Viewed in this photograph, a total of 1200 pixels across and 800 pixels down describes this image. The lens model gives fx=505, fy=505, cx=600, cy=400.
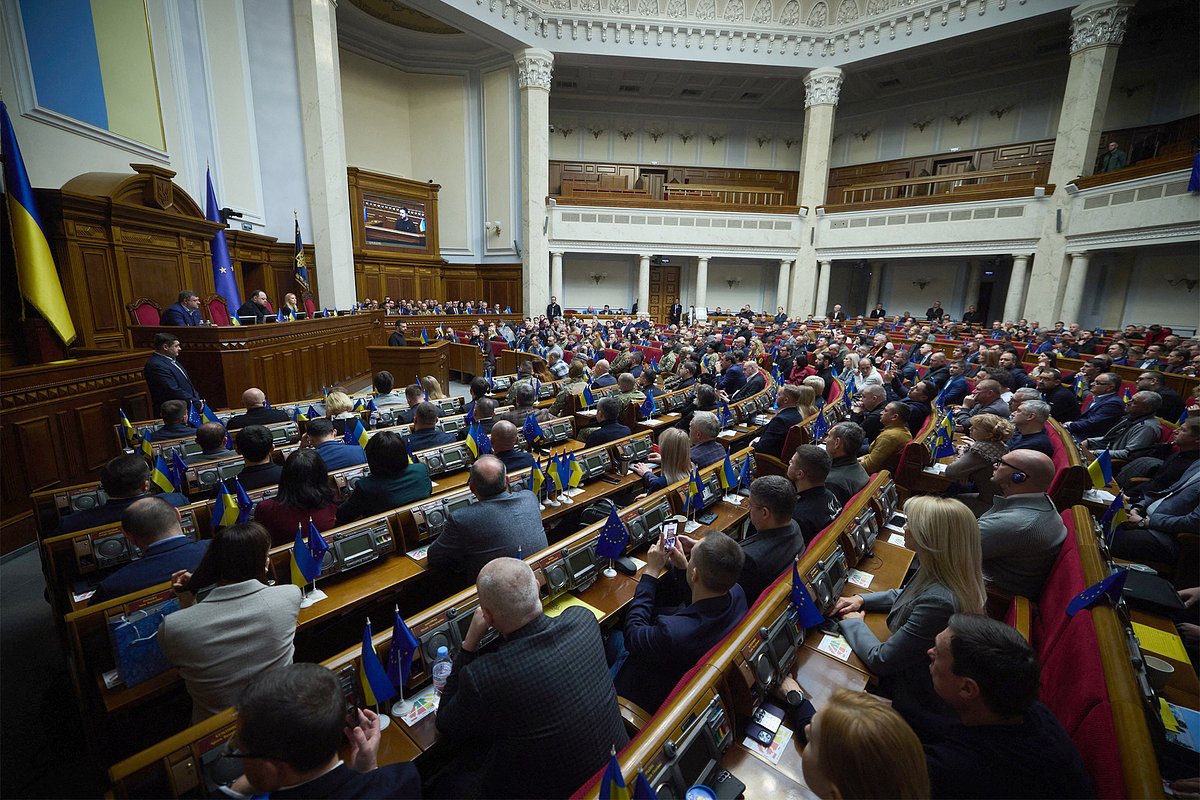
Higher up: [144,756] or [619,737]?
[144,756]

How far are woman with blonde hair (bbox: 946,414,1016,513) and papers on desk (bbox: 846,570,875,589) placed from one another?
1602 millimetres

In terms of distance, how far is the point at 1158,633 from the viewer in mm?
2443

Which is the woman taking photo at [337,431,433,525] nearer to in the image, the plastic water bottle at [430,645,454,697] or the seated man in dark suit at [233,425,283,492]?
the seated man in dark suit at [233,425,283,492]

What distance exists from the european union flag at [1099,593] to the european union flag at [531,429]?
3.99 metres

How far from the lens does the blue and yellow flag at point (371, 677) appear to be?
1.79m

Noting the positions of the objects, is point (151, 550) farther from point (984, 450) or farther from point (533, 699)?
point (984, 450)

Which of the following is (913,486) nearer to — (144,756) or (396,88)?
(144,756)

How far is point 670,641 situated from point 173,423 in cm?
467

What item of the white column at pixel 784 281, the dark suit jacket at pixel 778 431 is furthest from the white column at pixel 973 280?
the dark suit jacket at pixel 778 431

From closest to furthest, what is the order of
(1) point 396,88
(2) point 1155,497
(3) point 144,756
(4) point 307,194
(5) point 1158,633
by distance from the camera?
1. (3) point 144,756
2. (5) point 1158,633
3. (2) point 1155,497
4. (4) point 307,194
5. (1) point 396,88

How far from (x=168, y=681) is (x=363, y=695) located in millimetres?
818

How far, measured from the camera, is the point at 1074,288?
534 inches

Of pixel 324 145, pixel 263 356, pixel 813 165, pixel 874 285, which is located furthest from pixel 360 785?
pixel 874 285

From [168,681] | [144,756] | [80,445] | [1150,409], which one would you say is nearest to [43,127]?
[80,445]
